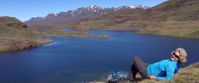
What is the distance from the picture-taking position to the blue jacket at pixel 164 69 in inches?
491

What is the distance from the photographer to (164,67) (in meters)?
12.8

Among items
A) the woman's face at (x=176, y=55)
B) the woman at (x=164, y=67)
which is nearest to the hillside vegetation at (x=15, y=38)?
the woman at (x=164, y=67)

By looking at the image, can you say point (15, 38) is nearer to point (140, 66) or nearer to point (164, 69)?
point (140, 66)

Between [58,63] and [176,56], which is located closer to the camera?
[176,56]

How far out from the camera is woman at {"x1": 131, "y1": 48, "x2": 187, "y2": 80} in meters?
11.9

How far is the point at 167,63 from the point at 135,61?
182 cm

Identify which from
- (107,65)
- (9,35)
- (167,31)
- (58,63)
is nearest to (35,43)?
(9,35)

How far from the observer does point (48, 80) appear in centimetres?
5325

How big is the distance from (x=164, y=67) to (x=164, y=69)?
13 cm

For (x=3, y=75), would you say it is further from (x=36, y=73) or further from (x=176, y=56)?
(x=176, y=56)

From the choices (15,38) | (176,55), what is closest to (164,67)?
(176,55)

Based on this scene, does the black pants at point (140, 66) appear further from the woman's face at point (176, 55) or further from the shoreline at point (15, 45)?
the shoreline at point (15, 45)

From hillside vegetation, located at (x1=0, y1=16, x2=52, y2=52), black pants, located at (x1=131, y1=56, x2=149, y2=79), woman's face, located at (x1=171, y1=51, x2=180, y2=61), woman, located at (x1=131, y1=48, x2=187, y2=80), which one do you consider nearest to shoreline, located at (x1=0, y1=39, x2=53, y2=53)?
hillside vegetation, located at (x1=0, y1=16, x2=52, y2=52)

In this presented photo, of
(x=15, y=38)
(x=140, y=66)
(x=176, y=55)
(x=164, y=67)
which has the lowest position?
(x=15, y=38)
